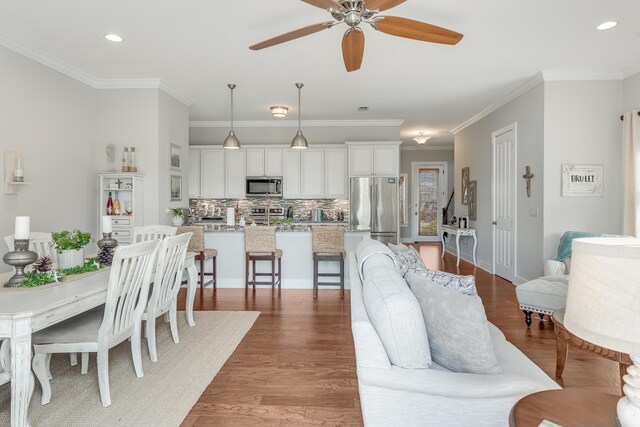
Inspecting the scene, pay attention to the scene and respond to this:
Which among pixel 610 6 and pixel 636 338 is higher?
pixel 610 6

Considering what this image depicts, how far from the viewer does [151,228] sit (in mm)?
4059

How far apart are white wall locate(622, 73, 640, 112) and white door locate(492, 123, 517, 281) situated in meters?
1.31

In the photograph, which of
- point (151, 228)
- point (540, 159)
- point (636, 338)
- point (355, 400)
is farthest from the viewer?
point (540, 159)

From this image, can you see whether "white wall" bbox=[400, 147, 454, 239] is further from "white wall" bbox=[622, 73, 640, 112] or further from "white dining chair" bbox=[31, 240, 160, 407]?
"white dining chair" bbox=[31, 240, 160, 407]

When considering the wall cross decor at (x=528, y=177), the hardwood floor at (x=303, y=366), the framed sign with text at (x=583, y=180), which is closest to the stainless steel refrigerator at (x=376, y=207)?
the wall cross decor at (x=528, y=177)

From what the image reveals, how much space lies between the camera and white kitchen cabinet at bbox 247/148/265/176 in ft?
24.0

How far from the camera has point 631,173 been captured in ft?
14.2

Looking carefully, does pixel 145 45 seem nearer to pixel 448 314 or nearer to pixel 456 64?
pixel 456 64

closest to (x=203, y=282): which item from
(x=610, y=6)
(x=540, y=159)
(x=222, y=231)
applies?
(x=222, y=231)

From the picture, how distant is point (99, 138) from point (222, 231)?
2.02m

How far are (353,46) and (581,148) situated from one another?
3.68 meters

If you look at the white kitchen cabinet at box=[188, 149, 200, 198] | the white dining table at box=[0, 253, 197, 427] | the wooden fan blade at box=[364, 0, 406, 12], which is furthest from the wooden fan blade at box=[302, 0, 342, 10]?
the white kitchen cabinet at box=[188, 149, 200, 198]

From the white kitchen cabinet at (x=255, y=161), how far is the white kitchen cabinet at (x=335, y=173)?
1224mm

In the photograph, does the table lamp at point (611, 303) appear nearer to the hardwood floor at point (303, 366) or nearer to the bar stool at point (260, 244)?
the hardwood floor at point (303, 366)
